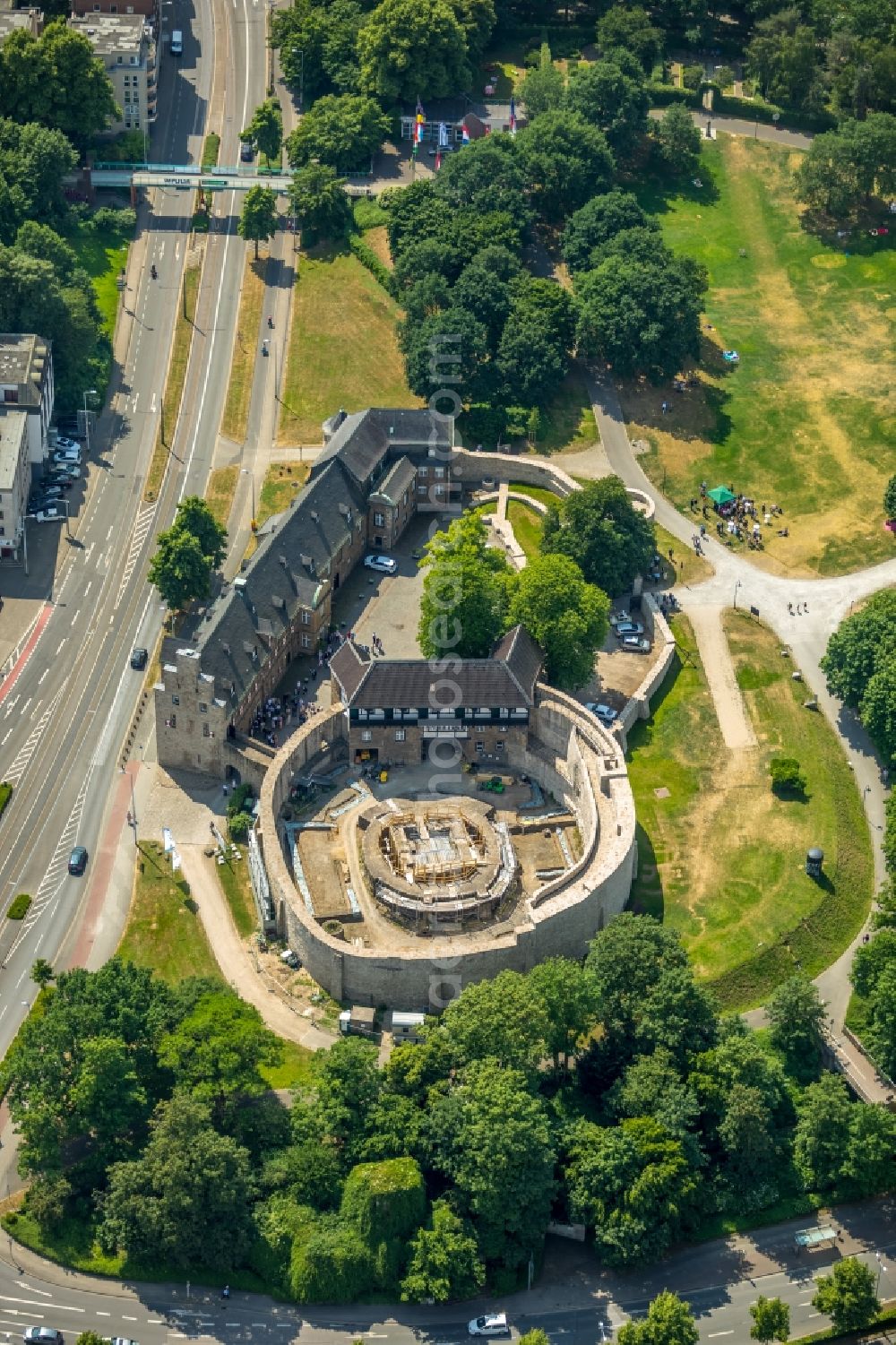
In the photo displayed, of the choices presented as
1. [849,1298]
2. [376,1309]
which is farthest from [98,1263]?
[849,1298]

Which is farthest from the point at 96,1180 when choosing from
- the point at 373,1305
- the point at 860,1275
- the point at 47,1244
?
the point at 860,1275

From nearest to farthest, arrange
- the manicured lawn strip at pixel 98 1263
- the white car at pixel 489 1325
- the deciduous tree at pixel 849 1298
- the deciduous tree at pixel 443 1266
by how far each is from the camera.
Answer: the deciduous tree at pixel 849 1298 < the white car at pixel 489 1325 < the deciduous tree at pixel 443 1266 < the manicured lawn strip at pixel 98 1263

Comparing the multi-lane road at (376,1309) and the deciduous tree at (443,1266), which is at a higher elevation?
the deciduous tree at (443,1266)

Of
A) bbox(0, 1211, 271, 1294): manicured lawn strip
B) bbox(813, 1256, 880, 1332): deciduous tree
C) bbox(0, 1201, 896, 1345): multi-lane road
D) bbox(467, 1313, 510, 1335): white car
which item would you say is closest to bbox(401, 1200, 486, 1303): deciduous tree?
bbox(0, 1201, 896, 1345): multi-lane road

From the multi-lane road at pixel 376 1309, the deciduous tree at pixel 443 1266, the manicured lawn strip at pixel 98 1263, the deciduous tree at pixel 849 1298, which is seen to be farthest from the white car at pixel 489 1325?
the deciduous tree at pixel 849 1298

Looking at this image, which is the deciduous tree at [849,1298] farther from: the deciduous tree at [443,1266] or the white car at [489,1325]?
the deciduous tree at [443,1266]

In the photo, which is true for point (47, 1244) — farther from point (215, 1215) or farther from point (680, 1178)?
point (680, 1178)

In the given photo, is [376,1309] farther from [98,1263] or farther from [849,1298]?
[849,1298]
